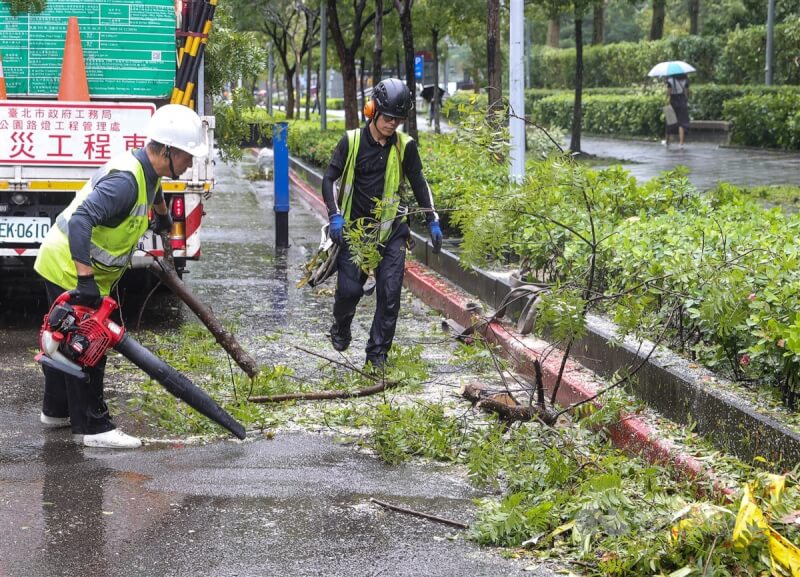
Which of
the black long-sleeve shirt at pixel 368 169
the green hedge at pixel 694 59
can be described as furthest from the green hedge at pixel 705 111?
the black long-sleeve shirt at pixel 368 169

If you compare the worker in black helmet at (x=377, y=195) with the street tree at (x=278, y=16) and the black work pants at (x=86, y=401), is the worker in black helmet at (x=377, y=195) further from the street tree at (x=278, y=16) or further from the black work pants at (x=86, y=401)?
the street tree at (x=278, y=16)

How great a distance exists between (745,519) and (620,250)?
11.9 feet

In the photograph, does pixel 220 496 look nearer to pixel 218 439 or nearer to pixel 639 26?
pixel 218 439

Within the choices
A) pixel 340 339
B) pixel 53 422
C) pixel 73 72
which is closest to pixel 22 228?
pixel 73 72

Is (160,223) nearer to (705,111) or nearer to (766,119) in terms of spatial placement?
(766,119)

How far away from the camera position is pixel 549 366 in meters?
7.48

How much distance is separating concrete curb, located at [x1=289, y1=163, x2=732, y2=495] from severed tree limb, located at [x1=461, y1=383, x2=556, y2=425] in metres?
0.28

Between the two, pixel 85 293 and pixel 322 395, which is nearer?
pixel 85 293

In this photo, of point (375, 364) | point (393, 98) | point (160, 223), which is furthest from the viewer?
point (375, 364)

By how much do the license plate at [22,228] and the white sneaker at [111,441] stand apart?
10.7 ft

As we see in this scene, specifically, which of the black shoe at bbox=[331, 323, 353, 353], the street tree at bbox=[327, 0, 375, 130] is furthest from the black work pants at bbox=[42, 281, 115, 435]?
the street tree at bbox=[327, 0, 375, 130]

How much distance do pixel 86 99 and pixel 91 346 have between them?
14.2ft

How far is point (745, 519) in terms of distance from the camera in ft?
13.2

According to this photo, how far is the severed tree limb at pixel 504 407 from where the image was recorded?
6.12 metres
